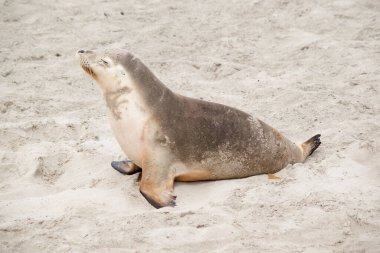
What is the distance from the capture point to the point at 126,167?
3.69 meters

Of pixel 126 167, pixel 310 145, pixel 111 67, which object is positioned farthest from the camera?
pixel 310 145

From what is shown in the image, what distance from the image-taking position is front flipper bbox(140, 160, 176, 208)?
323 centimetres

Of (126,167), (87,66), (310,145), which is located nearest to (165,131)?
(126,167)

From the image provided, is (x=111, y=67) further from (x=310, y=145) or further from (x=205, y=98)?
(x=205, y=98)

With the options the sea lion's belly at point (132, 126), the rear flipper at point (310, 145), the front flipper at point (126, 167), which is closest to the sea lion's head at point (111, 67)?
the sea lion's belly at point (132, 126)

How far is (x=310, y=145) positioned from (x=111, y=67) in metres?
1.52

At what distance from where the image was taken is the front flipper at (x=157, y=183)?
127 inches

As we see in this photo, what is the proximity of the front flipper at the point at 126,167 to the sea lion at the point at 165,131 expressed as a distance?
0.17m

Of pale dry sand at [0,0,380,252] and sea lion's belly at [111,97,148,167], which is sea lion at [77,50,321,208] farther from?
pale dry sand at [0,0,380,252]

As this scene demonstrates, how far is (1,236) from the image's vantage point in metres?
2.86

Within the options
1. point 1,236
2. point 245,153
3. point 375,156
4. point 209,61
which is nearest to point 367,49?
point 209,61

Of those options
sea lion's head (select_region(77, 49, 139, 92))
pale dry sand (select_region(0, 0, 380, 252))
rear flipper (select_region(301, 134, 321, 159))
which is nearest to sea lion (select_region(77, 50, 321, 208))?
sea lion's head (select_region(77, 49, 139, 92))

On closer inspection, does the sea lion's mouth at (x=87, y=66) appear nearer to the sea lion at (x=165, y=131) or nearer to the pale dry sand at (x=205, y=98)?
the sea lion at (x=165, y=131)

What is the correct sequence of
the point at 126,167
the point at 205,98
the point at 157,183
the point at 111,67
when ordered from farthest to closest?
the point at 205,98 < the point at 126,167 < the point at 111,67 < the point at 157,183
